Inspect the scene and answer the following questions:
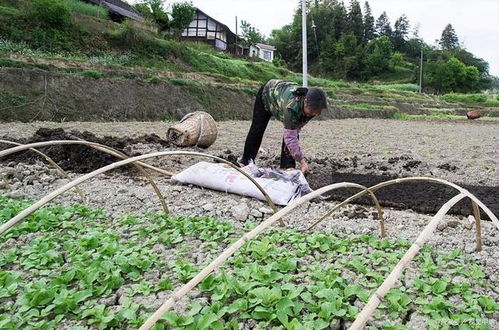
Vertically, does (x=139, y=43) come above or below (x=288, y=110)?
above

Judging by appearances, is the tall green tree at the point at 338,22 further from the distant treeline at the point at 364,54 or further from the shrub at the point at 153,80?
the shrub at the point at 153,80

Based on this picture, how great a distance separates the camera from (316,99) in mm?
4500

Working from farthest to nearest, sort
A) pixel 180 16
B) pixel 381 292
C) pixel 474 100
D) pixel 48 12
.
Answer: pixel 474 100 → pixel 180 16 → pixel 48 12 → pixel 381 292

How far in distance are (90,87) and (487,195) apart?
428 inches

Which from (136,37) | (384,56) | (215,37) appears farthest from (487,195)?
(384,56)

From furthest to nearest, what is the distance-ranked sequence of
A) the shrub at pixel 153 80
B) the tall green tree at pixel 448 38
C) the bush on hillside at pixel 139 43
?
the tall green tree at pixel 448 38, the bush on hillside at pixel 139 43, the shrub at pixel 153 80

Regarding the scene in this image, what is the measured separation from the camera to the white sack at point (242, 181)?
14.5 ft

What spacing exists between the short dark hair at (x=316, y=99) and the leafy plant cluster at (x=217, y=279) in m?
1.52

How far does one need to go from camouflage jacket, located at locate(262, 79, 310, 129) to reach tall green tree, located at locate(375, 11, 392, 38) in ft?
261

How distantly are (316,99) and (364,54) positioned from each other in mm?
58033

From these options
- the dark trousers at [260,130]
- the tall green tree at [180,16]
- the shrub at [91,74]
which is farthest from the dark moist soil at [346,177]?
the tall green tree at [180,16]

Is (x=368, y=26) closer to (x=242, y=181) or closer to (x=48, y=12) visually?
(x=48, y=12)

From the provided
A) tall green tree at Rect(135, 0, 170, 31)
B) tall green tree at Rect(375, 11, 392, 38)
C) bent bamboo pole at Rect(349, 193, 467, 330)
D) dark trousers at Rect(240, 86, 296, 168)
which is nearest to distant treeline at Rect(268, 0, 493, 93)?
tall green tree at Rect(375, 11, 392, 38)

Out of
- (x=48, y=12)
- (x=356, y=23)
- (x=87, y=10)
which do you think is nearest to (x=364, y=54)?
(x=356, y=23)
